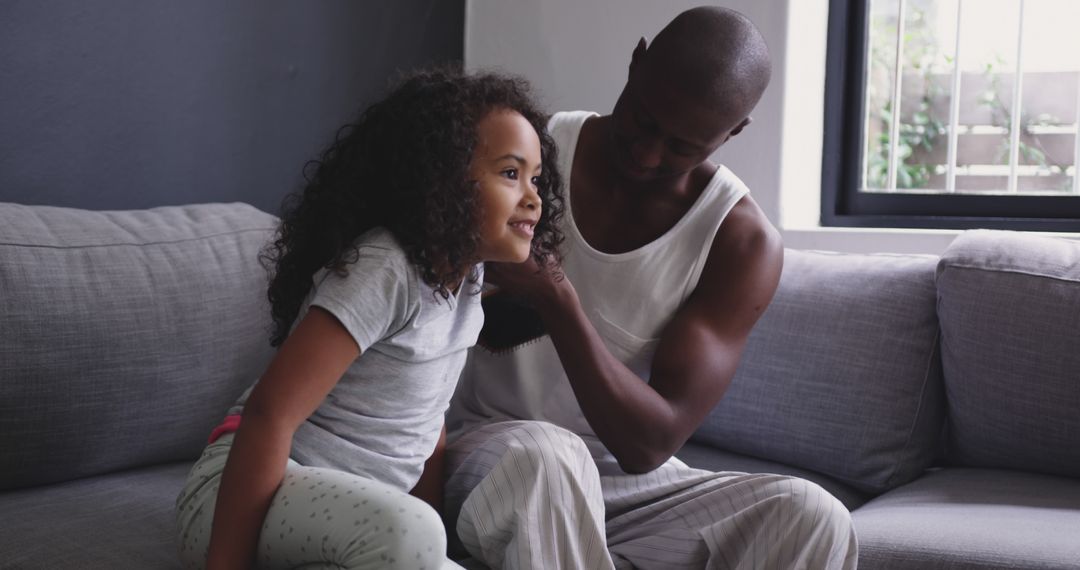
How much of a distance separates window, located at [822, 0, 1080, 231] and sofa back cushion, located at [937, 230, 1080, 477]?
0.62m

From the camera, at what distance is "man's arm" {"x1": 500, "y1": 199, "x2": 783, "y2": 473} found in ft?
4.85

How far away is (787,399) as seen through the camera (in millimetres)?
1996

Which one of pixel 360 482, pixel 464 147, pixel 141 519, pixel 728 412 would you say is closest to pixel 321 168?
pixel 464 147

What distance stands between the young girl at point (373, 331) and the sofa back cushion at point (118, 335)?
343mm

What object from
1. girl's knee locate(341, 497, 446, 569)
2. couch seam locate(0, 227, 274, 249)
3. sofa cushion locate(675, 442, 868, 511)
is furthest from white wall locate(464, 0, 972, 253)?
girl's knee locate(341, 497, 446, 569)

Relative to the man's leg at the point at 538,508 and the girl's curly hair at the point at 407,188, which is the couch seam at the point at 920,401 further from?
the girl's curly hair at the point at 407,188

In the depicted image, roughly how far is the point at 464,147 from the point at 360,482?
0.40 meters

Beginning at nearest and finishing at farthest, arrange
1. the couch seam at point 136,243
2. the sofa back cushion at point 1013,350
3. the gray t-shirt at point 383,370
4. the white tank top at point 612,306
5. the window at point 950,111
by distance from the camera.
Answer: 1. the gray t-shirt at point 383,370
2. the couch seam at point 136,243
3. the white tank top at point 612,306
4. the sofa back cushion at point 1013,350
5. the window at point 950,111

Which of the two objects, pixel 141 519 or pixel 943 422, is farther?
pixel 943 422

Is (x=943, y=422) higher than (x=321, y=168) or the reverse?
the reverse

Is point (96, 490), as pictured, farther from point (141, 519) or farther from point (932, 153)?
point (932, 153)

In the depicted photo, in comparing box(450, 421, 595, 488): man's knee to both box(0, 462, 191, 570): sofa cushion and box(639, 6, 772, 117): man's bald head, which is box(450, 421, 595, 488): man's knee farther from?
box(639, 6, 772, 117): man's bald head

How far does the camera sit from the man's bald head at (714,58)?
1.57 metres

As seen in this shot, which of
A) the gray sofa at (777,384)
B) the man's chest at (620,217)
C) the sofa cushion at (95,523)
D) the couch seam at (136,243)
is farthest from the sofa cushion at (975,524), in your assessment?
the couch seam at (136,243)
